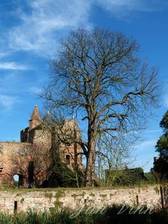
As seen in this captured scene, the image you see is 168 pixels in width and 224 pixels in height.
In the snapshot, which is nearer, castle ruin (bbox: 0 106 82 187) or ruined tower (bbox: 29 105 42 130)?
castle ruin (bbox: 0 106 82 187)

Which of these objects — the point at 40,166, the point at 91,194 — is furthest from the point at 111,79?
the point at 40,166

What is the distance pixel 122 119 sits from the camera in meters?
28.6

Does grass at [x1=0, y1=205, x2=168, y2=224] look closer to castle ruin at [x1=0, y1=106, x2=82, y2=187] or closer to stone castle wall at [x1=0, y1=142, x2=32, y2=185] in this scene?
castle ruin at [x1=0, y1=106, x2=82, y2=187]

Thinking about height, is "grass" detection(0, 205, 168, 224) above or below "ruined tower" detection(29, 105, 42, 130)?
below

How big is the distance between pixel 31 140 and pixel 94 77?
17810mm

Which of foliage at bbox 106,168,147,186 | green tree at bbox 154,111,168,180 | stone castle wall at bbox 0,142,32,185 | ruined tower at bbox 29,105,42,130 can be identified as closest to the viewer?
foliage at bbox 106,168,147,186

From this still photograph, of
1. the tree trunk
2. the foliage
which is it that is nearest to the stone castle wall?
the tree trunk

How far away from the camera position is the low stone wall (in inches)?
694

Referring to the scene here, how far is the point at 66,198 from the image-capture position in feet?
61.2

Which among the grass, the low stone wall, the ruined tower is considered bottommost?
the grass

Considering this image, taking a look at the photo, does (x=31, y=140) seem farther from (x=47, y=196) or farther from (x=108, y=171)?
(x=47, y=196)

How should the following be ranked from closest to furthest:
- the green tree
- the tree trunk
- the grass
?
the grass
the tree trunk
the green tree

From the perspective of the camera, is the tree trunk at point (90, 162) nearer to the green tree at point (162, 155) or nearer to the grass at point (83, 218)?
the green tree at point (162, 155)

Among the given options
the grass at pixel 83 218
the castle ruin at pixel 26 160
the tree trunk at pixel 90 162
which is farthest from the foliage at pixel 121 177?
the grass at pixel 83 218
